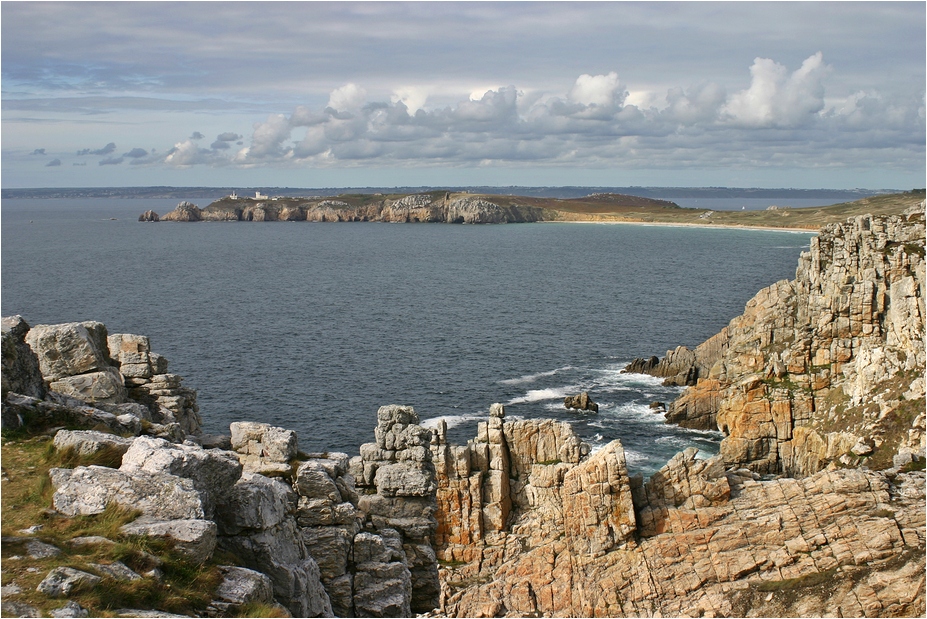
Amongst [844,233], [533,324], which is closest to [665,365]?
[844,233]

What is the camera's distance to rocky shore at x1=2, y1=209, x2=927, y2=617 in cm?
1641

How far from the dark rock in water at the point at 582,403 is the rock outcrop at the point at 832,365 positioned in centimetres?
714

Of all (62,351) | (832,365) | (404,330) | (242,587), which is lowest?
(404,330)

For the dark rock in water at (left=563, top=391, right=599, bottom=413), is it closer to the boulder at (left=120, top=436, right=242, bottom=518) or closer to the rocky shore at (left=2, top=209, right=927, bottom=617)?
the rocky shore at (left=2, top=209, right=927, bottom=617)

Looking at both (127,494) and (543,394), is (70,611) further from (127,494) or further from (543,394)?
(543,394)

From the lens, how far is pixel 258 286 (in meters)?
157

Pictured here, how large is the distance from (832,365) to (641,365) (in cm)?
2808

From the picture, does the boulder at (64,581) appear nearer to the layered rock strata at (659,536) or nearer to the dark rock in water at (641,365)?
the layered rock strata at (659,536)

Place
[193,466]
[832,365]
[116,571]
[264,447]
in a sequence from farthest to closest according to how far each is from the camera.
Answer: [832,365]
[264,447]
[193,466]
[116,571]

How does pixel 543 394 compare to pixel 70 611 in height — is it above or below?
below

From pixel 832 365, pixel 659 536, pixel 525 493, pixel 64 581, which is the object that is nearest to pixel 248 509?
pixel 64 581

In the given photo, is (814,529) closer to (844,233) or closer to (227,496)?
(227,496)

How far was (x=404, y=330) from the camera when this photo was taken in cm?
11319

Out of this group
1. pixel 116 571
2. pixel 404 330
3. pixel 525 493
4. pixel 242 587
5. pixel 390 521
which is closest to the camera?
pixel 116 571
